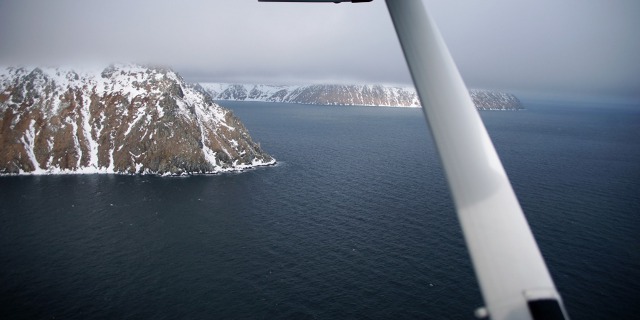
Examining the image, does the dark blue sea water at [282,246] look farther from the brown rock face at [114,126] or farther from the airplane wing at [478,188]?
the airplane wing at [478,188]

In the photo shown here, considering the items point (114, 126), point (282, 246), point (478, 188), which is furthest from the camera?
point (114, 126)

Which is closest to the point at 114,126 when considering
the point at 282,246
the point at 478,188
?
the point at 282,246

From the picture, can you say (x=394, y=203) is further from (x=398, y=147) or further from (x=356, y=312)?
(x=398, y=147)

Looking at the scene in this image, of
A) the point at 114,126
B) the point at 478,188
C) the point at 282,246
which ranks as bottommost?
the point at 282,246

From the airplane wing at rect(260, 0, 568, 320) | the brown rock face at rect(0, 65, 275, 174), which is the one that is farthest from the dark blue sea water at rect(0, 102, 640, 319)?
the airplane wing at rect(260, 0, 568, 320)

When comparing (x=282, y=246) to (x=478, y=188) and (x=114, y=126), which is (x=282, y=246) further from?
(x=114, y=126)

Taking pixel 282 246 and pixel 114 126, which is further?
pixel 114 126

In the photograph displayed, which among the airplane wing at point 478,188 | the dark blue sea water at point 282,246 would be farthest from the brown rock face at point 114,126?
the airplane wing at point 478,188

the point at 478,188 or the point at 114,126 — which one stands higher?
the point at 114,126

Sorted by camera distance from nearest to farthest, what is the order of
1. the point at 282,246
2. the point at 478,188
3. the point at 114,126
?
the point at 478,188 < the point at 282,246 < the point at 114,126
